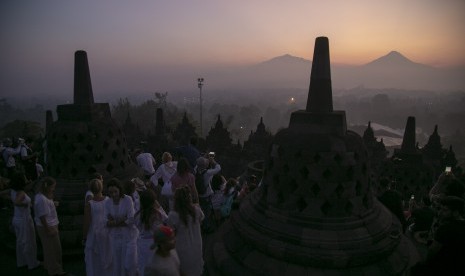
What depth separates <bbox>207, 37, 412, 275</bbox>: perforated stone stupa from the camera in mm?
4445

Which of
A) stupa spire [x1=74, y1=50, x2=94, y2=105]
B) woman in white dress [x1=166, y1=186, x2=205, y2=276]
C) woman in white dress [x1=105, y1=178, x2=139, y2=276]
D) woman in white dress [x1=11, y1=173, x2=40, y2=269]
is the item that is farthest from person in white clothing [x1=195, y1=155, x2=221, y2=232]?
woman in white dress [x1=11, y1=173, x2=40, y2=269]

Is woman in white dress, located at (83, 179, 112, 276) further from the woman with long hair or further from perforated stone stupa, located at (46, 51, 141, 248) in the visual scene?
perforated stone stupa, located at (46, 51, 141, 248)

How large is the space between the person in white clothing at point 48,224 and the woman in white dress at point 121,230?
3.86ft

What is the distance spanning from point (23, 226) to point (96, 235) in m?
1.95

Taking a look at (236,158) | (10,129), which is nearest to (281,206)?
(236,158)

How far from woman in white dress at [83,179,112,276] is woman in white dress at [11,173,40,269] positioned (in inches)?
58.8

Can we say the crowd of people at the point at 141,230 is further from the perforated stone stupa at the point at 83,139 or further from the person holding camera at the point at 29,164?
the person holding camera at the point at 29,164

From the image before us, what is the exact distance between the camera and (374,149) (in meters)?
19.8

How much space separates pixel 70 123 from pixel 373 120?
16482 cm

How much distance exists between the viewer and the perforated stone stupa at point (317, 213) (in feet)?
14.6

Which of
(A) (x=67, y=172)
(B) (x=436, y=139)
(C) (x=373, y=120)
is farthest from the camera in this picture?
(C) (x=373, y=120)

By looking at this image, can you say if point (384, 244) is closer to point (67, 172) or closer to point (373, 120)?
point (67, 172)

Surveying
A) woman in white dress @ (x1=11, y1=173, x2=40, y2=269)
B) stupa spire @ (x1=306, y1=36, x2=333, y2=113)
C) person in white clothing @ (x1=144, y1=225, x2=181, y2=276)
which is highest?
stupa spire @ (x1=306, y1=36, x2=333, y2=113)

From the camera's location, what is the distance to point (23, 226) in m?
5.78
